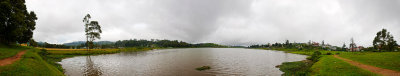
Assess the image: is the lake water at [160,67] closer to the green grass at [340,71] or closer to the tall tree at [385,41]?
the green grass at [340,71]

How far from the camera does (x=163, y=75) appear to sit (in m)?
26.1

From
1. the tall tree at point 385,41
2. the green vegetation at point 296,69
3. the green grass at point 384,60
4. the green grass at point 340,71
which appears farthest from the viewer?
the tall tree at point 385,41

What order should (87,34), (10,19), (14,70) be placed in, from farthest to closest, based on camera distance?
(87,34) < (10,19) < (14,70)

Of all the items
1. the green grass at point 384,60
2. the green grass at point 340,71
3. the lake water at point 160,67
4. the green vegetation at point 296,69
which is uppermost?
the green grass at point 384,60

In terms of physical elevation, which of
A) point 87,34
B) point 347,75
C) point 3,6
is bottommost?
point 347,75

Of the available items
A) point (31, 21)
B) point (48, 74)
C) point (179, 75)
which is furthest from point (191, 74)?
point (31, 21)

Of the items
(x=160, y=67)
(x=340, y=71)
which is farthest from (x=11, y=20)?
(x=340, y=71)

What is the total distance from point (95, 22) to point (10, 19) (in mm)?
34278

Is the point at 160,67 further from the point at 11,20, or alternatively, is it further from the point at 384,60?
the point at 384,60

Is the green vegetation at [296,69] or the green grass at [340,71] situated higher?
the green grass at [340,71]

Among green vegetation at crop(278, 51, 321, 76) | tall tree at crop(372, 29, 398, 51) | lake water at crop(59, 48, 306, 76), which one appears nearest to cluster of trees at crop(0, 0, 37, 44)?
lake water at crop(59, 48, 306, 76)

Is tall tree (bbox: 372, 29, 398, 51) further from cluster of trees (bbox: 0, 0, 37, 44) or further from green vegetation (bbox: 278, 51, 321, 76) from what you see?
cluster of trees (bbox: 0, 0, 37, 44)

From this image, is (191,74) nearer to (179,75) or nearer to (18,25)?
(179,75)

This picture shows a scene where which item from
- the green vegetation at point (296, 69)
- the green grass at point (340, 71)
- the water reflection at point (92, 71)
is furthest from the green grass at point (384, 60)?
the water reflection at point (92, 71)
